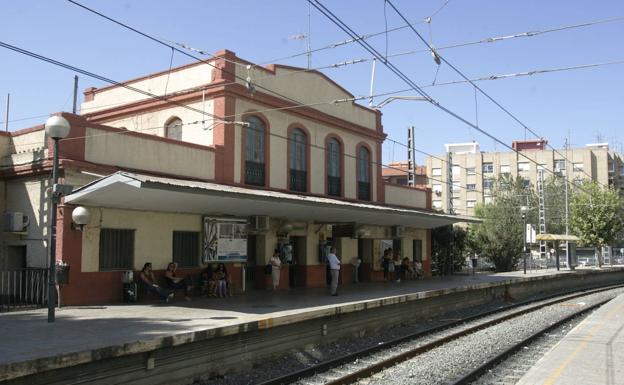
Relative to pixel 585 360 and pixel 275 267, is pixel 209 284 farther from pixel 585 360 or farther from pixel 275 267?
pixel 585 360

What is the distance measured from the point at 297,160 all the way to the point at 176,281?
807 cm

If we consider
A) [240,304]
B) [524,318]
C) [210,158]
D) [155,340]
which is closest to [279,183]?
[210,158]

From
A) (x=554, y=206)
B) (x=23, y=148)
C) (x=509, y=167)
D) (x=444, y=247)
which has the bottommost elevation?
(x=444, y=247)

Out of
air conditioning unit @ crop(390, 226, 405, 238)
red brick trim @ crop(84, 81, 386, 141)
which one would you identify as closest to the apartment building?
air conditioning unit @ crop(390, 226, 405, 238)

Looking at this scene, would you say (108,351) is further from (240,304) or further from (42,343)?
(240,304)

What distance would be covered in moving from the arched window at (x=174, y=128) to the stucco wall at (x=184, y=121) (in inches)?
4.0

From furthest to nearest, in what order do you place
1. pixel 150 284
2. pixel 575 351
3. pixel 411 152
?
pixel 411 152, pixel 150 284, pixel 575 351

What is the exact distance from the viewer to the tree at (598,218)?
45.2m

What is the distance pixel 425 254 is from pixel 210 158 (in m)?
15.2

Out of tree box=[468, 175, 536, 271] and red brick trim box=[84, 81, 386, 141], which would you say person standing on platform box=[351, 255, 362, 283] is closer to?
red brick trim box=[84, 81, 386, 141]

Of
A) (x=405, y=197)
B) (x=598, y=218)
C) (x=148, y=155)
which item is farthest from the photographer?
(x=598, y=218)

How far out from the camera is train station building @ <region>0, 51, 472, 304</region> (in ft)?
46.3

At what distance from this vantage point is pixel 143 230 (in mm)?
15336

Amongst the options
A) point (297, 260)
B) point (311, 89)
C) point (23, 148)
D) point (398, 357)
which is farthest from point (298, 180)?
point (398, 357)
